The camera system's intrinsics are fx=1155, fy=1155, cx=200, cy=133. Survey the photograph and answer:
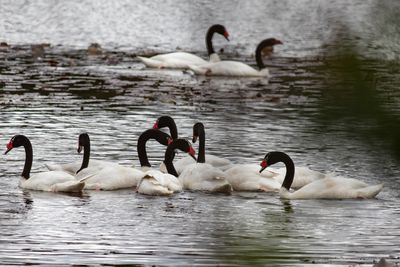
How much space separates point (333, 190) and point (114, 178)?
84.0 inches

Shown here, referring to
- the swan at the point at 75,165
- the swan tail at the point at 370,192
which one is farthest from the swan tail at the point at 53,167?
the swan tail at the point at 370,192

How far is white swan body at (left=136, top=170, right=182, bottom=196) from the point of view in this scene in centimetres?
1095

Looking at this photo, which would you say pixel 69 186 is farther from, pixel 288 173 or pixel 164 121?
pixel 164 121

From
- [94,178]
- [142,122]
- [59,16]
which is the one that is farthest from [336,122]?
[59,16]

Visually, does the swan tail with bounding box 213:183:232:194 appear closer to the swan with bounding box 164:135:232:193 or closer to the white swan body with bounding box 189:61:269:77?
the swan with bounding box 164:135:232:193

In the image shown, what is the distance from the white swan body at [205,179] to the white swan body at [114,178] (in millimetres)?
463

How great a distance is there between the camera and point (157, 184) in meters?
10.9

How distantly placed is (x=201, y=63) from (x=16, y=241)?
1484 centimetres

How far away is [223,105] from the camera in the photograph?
59.7 ft

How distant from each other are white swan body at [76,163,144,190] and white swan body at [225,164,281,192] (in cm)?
90

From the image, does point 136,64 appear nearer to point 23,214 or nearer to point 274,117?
point 274,117

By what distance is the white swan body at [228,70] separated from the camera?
2262cm

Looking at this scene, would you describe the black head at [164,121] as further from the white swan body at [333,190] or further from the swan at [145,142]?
the white swan body at [333,190]

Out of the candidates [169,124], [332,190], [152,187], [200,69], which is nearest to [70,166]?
[152,187]
